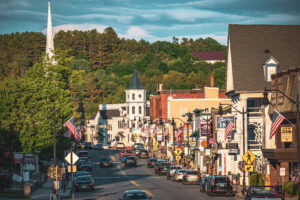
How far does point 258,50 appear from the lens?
69.9 metres

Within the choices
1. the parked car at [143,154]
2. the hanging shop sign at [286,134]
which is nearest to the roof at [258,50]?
the hanging shop sign at [286,134]

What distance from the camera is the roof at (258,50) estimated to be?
6812 centimetres

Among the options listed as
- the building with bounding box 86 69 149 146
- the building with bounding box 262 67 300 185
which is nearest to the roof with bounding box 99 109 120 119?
the building with bounding box 86 69 149 146

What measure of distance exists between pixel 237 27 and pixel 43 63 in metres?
30.6

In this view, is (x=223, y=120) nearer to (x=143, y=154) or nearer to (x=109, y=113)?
(x=143, y=154)

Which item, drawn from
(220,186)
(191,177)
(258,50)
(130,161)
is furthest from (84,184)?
(130,161)

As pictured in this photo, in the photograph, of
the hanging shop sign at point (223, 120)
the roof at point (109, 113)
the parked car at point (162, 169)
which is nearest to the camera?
the hanging shop sign at point (223, 120)

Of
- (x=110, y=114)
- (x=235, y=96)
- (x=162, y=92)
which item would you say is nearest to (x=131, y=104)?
(x=110, y=114)

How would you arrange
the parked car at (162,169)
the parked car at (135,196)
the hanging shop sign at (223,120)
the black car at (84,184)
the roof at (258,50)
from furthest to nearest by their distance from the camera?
1. the parked car at (162,169)
2. the roof at (258,50)
3. the hanging shop sign at (223,120)
4. the black car at (84,184)
5. the parked car at (135,196)

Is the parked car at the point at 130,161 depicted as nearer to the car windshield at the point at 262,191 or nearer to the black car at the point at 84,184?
the black car at the point at 84,184

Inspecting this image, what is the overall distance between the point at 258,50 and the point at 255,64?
6.74 feet

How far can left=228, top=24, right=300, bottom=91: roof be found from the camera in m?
68.1

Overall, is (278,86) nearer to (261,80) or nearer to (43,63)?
(261,80)

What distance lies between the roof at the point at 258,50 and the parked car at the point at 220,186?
21152mm
